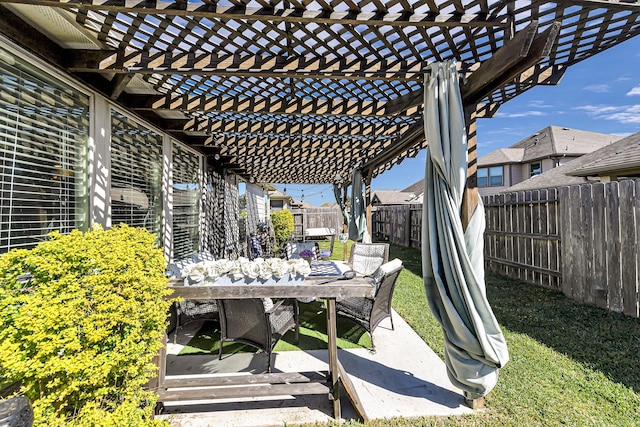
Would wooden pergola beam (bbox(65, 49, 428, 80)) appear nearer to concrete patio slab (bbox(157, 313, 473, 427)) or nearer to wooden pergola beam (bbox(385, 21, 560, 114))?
wooden pergola beam (bbox(385, 21, 560, 114))

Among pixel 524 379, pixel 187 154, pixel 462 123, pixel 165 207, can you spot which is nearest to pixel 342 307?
pixel 524 379

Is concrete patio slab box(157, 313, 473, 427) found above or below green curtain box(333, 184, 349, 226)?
below

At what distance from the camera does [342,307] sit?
3664mm

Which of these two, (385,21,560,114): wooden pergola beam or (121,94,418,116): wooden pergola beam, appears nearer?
(385,21,560,114): wooden pergola beam

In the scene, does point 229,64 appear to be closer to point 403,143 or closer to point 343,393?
point 403,143

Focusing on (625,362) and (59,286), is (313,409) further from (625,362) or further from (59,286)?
(625,362)

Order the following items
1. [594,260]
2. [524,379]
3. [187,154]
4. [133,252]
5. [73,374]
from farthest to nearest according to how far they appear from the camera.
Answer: [187,154], [594,260], [524,379], [133,252], [73,374]

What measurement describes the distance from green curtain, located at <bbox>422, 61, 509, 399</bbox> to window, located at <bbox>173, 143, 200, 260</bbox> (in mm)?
4601

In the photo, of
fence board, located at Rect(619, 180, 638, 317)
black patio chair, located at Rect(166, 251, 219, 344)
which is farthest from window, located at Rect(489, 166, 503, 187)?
black patio chair, located at Rect(166, 251, 219, 344)

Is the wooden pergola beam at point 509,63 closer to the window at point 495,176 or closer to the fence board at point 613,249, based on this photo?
the fence board at point 613,249

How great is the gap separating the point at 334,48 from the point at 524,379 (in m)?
3.58

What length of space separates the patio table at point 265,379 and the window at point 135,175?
2.00 metres

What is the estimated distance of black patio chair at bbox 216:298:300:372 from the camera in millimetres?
2707

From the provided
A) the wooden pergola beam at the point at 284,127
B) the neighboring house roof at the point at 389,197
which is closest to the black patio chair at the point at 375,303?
the wooden pergola beam at the point at 284,127
